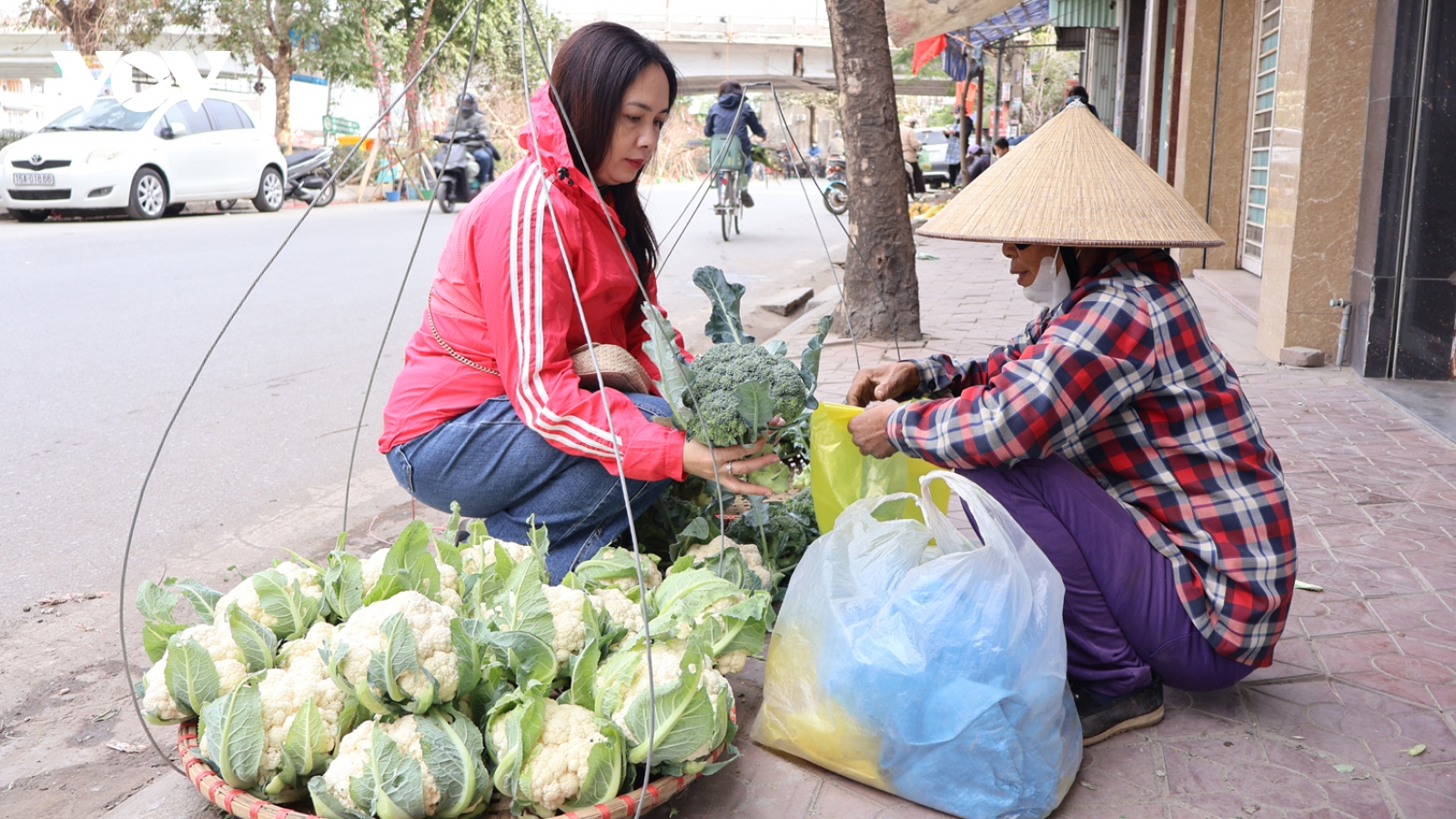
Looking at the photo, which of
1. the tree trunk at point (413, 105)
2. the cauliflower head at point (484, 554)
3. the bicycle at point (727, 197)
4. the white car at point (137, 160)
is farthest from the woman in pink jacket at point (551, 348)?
the tree trunk at point (413, 105)

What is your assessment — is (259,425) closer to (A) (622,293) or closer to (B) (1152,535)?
(A) (622,293)

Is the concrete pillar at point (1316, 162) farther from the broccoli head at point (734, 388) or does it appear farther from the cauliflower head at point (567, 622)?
the cauliflower head at point (567, 622)

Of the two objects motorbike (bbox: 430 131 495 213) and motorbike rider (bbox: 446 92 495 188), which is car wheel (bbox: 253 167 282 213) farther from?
motorbike rider (bbox: 446 92 495 188)

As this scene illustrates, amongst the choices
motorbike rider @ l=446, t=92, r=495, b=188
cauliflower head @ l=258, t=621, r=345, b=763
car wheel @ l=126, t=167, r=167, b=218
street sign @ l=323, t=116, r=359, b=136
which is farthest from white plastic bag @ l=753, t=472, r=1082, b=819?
street sign @ l=323, t=116, r=359, b=136

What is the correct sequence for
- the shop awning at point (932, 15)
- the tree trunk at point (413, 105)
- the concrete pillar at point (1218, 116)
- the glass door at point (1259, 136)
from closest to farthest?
the glass door at point (1259, 136) < the concrete pillar at point (1218, 116) < the shop awning at point (932, 15) < the tree trunk at point (413, 105)

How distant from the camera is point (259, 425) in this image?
14.4ft

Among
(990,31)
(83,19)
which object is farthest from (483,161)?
(990,31)

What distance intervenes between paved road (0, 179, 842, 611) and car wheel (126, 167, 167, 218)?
1173 millimetres

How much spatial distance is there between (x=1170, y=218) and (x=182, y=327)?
5695 mm

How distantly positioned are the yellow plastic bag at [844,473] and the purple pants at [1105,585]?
307 millimetres

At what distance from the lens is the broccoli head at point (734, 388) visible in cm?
210

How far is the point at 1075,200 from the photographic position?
197 cm

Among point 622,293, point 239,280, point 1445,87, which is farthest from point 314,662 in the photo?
point 239,280

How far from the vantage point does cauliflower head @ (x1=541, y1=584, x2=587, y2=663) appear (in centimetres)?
192
